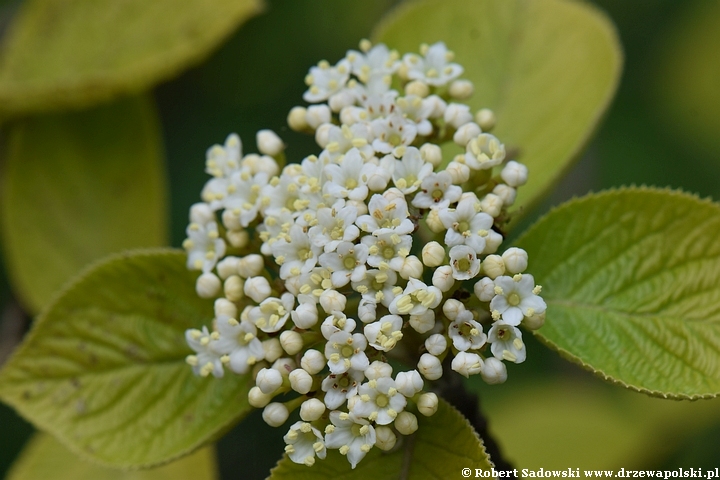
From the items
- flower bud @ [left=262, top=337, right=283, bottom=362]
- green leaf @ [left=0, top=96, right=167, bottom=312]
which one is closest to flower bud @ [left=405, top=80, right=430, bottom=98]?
flower bud @ [left=262, top=337, right=283, bottom=362]

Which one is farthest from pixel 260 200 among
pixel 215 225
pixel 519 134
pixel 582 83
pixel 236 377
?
pixel 582 83

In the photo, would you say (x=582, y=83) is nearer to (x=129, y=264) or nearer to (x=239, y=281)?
(x=239, y=281)

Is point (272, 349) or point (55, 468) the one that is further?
point (55, 468)

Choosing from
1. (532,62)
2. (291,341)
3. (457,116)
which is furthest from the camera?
(532,62)

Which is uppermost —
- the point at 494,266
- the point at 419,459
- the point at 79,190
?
the point at 494,266

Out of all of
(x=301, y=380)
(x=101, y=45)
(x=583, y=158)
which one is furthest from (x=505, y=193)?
(x=583, y=158)

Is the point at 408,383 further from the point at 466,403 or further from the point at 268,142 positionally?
the point at 268,142

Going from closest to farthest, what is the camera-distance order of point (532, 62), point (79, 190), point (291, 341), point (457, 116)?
1. point (291, 341)
2. point (457, 116)
3. point (532, 62)
4. point (79, 190)

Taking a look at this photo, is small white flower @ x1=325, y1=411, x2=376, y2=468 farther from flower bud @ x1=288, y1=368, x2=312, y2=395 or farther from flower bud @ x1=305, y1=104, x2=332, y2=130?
flower bud @ x1=305, y1=104, x2=332, y2=130

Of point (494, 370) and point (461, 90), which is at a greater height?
point (461, 90)
